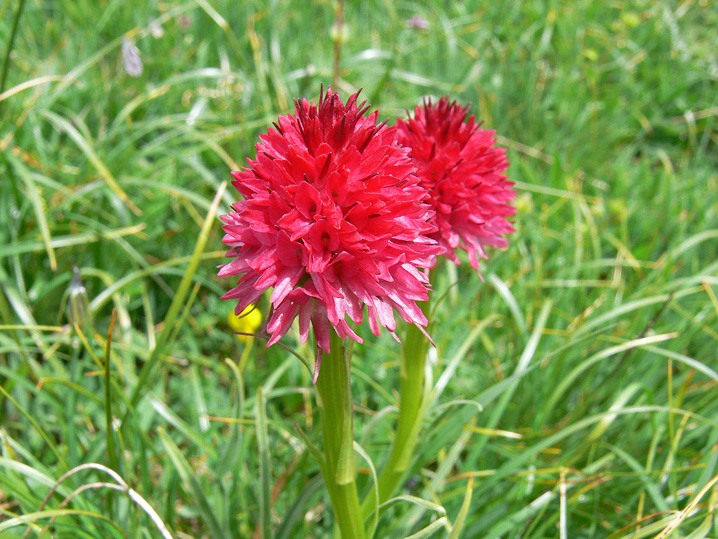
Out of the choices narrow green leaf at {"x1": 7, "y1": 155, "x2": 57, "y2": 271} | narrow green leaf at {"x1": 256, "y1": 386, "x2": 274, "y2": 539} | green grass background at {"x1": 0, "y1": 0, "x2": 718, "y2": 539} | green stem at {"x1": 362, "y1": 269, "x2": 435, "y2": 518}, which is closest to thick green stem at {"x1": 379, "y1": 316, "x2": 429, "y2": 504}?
green stem at {"x1": 362, "y1": 269, "x2": 435, "y2": 518}

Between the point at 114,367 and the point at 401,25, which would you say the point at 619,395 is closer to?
the point at 114,367

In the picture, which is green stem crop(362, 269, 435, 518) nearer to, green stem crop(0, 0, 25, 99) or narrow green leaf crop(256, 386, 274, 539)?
narrow green leaf crop(256, 386, 274, 539)

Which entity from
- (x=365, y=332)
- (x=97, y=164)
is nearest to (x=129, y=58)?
(x=97, y=164)

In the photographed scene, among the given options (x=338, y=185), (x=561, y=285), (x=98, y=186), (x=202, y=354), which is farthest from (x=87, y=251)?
(x=561, y=285)

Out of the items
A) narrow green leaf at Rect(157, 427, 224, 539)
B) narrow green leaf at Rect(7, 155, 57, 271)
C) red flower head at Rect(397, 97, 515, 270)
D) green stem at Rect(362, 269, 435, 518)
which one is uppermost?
red flower head at Rect(397, 97, 515, 270)

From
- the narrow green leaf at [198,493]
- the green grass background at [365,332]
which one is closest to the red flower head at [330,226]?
the green grass background at [365,332]

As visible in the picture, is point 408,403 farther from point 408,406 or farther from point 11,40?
point 11,40
